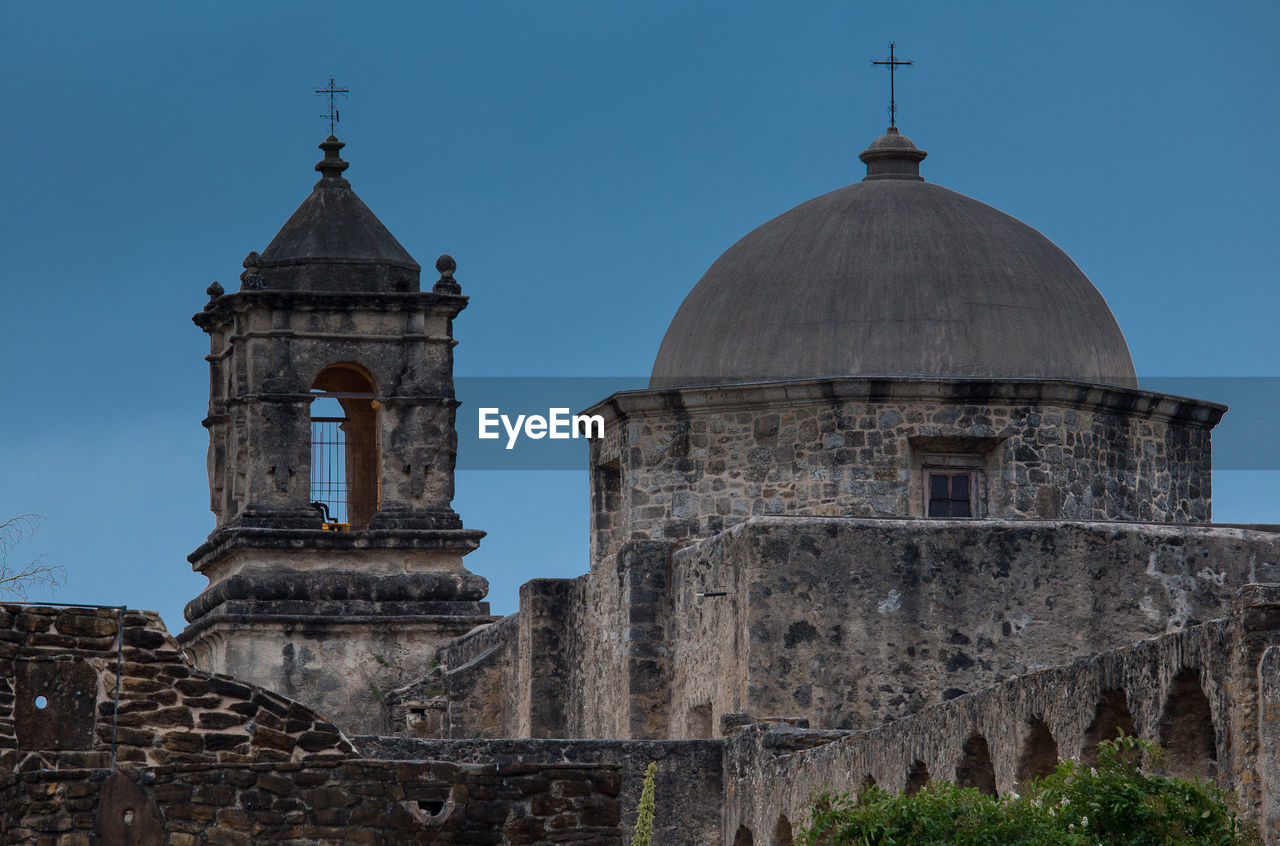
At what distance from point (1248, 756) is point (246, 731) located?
5381mm

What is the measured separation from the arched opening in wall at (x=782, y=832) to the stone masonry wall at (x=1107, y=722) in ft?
0.19

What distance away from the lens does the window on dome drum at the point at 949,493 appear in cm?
2289

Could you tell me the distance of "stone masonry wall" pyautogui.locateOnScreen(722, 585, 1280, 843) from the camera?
1150 cm

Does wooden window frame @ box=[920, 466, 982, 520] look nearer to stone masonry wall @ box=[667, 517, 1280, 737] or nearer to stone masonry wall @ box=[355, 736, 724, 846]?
stone masonry wall @ box=[667, 517, 1280, 737]

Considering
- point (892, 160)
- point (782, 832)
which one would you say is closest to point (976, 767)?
point (782, 832)

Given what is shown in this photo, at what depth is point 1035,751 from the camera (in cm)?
1420

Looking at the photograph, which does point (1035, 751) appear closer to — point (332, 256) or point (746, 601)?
point (746, 601)

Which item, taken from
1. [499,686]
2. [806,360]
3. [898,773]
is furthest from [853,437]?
[898,773]

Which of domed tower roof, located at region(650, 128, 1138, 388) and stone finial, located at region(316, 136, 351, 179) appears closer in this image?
domed tower roof, located at region(650, 128, 1138, 388)

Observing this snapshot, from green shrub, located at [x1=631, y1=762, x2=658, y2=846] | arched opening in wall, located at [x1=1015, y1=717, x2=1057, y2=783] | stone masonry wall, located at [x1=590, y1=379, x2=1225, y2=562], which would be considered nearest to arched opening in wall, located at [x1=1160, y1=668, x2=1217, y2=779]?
arched opening in wall, located at [x1=1015, y1=717, x2=1057, y2=783]

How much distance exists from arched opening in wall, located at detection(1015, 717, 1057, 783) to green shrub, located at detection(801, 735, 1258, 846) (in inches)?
49.3

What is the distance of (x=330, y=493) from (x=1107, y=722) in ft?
67.0

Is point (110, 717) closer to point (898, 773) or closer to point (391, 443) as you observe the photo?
point (898, 773)

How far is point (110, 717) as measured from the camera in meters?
14.3
